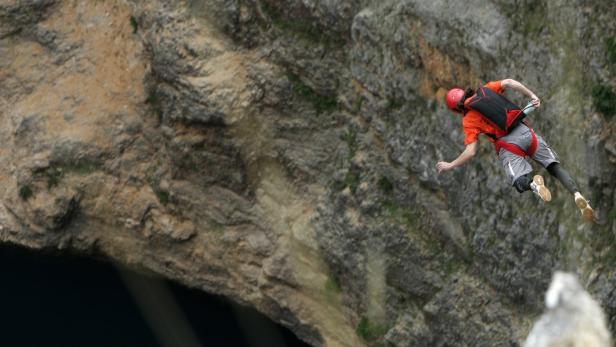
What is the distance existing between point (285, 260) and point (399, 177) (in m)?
3.70

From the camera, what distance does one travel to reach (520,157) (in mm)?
11680

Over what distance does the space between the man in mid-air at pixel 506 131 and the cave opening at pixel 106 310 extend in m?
11.6

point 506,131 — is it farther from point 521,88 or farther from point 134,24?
point 134,24

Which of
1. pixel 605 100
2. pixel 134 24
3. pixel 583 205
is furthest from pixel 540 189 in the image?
pixel 134 24

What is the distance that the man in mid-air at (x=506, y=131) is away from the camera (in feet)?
37.7

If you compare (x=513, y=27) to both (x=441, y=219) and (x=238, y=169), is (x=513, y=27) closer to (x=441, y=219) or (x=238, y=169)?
(x=441, y=219)

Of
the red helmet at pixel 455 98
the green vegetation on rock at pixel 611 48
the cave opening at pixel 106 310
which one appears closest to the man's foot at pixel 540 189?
the red helmet at pixel 455 98

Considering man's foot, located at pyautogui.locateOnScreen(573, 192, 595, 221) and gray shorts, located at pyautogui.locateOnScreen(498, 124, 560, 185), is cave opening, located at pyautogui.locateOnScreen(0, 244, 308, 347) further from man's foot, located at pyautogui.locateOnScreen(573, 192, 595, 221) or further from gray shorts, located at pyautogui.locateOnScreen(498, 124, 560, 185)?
man's foot, located at pyautogui.locateOnScreen(573, 192, 595, 221)

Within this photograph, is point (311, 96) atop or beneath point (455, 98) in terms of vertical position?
beneath

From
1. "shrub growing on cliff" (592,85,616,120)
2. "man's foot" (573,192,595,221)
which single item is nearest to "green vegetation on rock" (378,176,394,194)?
"shrub growing on cliff" (592,85,616,120)

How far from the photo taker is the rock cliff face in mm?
13703

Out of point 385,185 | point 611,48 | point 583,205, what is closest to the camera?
point 583,205

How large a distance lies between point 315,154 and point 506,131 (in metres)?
7.95

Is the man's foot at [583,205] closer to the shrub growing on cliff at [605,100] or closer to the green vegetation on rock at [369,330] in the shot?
the shrub growing on cliff at [605,100]
